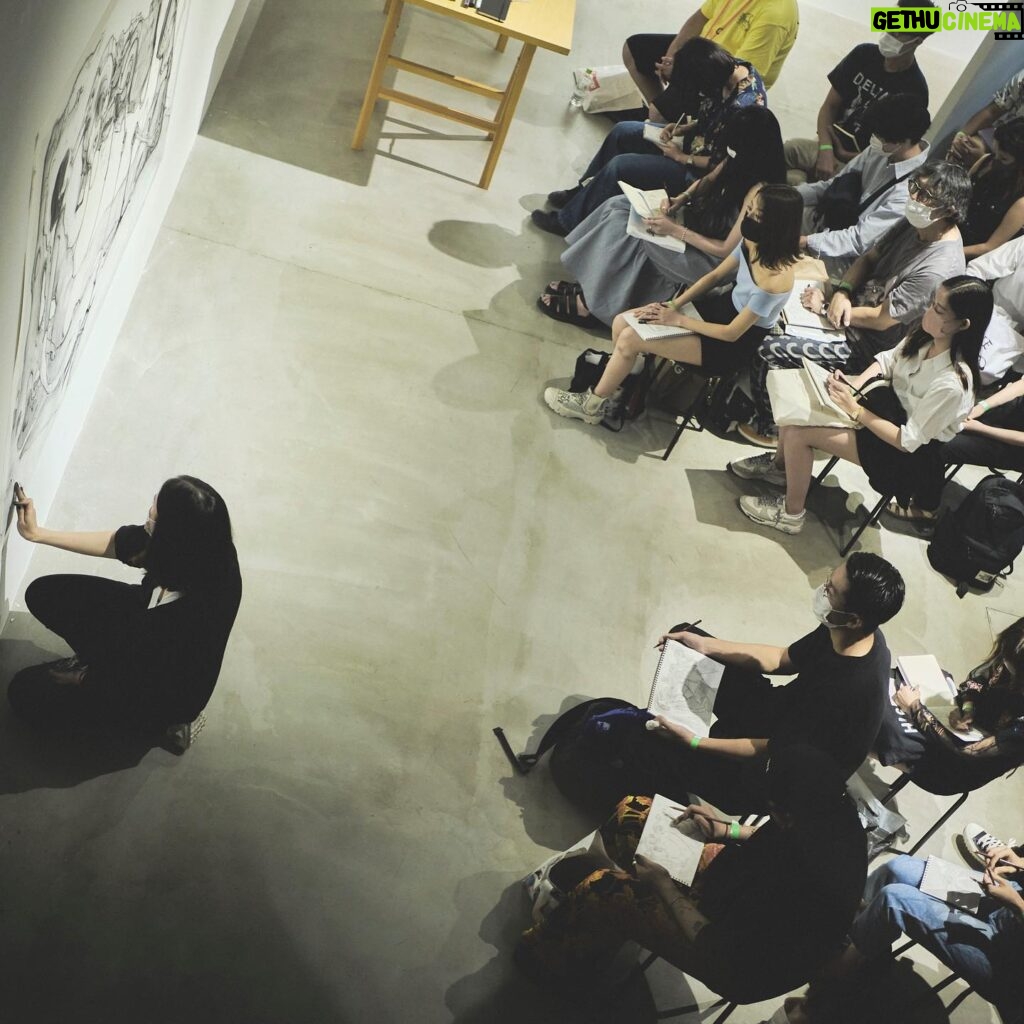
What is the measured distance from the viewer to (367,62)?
673 cm

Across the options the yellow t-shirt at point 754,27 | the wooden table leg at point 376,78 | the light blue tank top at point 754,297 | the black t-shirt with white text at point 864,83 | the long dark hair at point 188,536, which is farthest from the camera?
the black t-shirt with white text at point 864,83

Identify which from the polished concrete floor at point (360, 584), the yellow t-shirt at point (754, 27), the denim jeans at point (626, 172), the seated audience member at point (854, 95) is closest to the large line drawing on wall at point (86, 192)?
the polished concrete floor at point (360, 584)

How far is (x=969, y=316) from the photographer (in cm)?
436

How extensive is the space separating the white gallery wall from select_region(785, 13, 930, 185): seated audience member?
3.71m

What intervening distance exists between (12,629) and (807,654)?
8.60 ft

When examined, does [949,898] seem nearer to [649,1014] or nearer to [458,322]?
[649,1014]

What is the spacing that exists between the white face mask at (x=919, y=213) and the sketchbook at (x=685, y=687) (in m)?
2.52

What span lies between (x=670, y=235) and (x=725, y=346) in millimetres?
787

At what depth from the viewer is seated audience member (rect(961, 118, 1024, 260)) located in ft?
18.1

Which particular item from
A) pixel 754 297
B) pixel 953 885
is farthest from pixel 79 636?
pixel 754 297

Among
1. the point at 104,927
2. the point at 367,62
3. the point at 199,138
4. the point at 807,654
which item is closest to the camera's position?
the point at 104,927

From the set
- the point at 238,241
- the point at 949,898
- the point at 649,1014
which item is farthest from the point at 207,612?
the point at 238,241

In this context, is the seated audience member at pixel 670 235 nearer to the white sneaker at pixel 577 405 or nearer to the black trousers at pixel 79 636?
the white sneaker at pixel 577 405

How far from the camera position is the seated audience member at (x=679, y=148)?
5.51 m
